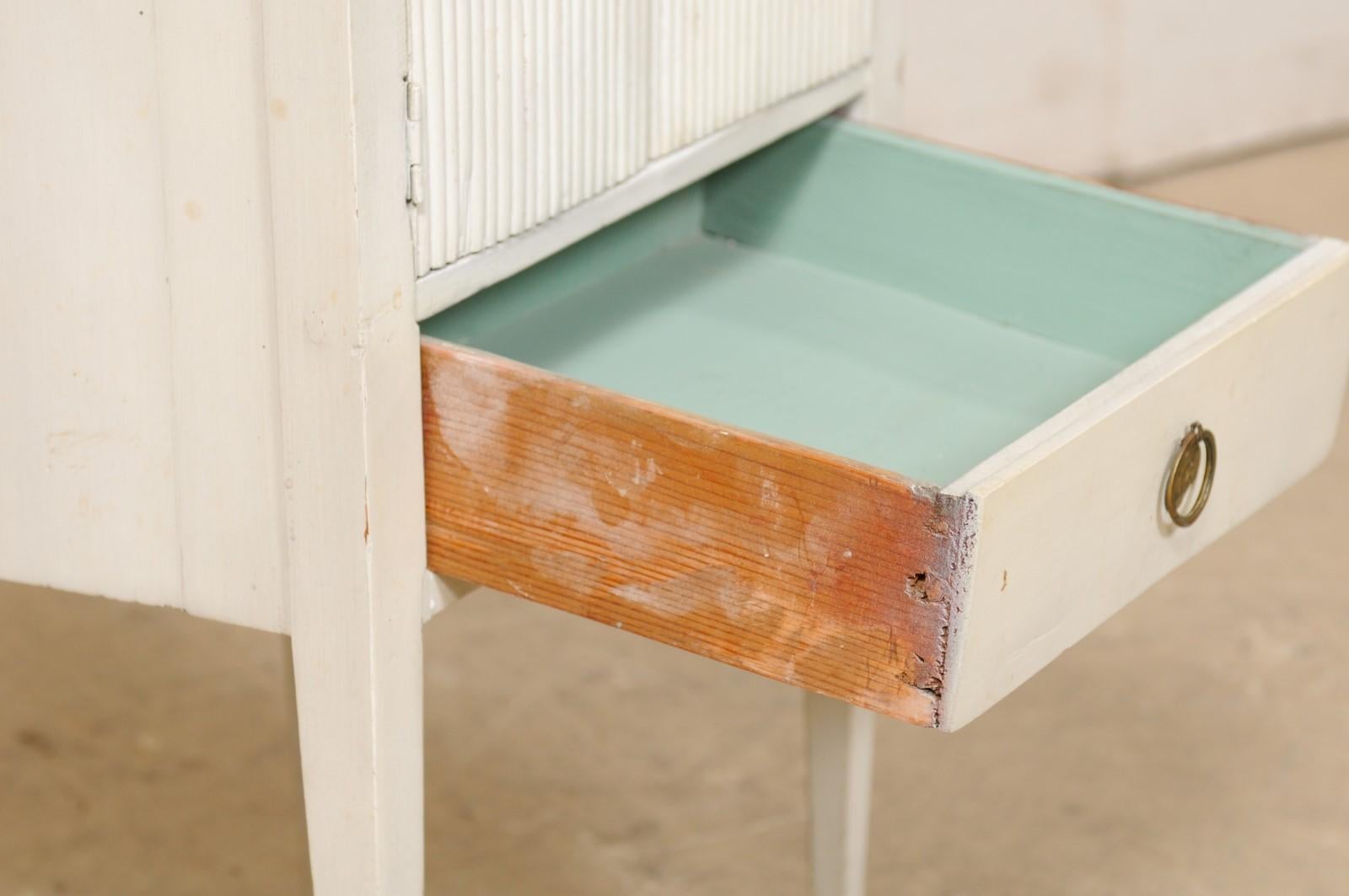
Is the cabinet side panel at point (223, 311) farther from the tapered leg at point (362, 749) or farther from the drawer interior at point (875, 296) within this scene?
the drawer interior at point (875, 296)

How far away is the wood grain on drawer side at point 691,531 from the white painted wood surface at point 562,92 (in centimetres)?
7

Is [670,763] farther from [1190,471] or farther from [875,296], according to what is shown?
[1190,471]

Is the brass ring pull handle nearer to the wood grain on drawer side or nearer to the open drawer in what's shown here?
the open drawer

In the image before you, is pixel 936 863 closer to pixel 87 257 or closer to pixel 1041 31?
pixel 87 257

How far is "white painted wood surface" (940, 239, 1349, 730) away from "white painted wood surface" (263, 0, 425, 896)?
236 mm

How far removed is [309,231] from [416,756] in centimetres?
25

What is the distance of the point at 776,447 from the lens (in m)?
0.76

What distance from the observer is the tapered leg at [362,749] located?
0.84 meters

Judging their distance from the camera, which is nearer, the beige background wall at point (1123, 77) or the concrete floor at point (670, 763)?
the concrete floor at point (670, 763)

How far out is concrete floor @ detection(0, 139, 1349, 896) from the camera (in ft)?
5.01

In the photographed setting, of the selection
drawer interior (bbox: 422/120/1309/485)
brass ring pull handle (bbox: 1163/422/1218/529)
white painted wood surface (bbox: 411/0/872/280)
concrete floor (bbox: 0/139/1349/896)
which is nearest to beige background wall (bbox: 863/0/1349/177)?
concrete floor (bbox: 0/139/1349/896)

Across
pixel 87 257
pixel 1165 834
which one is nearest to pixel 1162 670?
pixel 1165 834

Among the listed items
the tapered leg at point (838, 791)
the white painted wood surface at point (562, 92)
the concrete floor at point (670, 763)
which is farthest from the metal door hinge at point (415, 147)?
the concrete floor at point (670, 763)

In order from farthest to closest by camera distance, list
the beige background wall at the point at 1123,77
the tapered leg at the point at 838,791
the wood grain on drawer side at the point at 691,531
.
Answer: the beige background wall at the point at 1123,77 < the tapered leg at the point at 838,791 < the wood grain on drawer side at the point at 691,531
